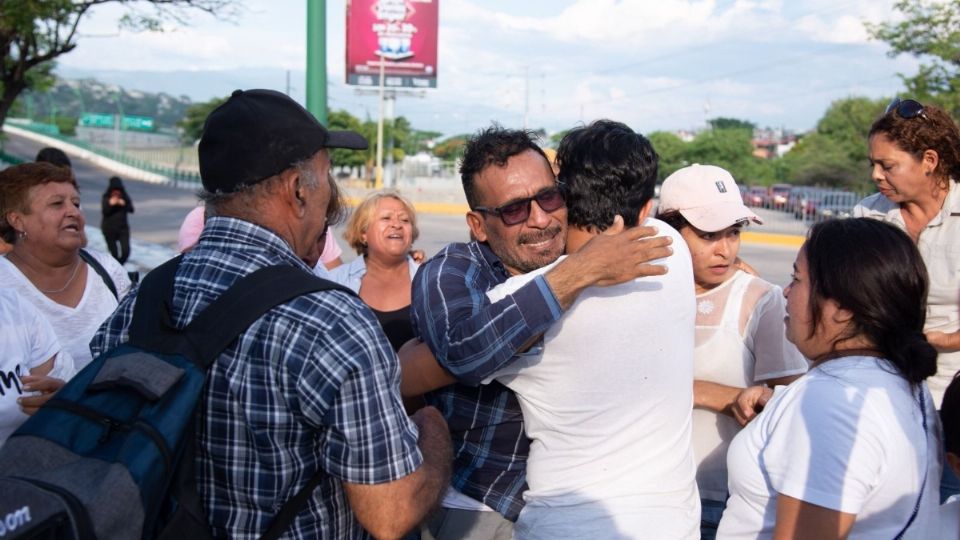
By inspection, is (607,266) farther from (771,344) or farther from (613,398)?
(771,344)

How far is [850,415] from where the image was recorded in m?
1.75

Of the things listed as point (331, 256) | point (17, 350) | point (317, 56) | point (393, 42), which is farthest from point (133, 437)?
point (393, 42)

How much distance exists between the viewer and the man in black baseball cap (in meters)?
1.55

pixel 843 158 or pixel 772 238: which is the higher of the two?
pixel 843 158

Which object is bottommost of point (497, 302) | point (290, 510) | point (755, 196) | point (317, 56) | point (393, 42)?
point (755, 196)

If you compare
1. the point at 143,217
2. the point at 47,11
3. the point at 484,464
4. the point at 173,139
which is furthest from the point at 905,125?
the point at 173,139

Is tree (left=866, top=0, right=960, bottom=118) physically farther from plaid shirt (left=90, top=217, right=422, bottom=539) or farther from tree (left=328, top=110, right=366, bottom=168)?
tree (left=328, top=110, right=366, bottom=168)

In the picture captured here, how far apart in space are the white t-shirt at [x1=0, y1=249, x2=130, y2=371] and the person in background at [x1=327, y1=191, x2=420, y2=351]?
4.14ft

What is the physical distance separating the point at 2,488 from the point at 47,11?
906cm

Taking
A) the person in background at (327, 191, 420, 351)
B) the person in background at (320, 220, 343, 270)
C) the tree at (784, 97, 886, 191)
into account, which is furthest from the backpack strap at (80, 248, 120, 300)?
the tree at (784, 97, 886, 191)

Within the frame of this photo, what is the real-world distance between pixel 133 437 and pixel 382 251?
3.19 m

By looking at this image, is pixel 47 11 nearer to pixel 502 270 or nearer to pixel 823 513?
pixel 502 270

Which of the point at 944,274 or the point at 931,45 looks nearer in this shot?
the point at 944,274

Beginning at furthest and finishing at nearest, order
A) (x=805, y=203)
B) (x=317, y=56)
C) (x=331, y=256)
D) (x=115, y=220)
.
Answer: (x=805, y=203) < (x=115, y=220) < (x=331, y=256) < (x=317, y=56)
